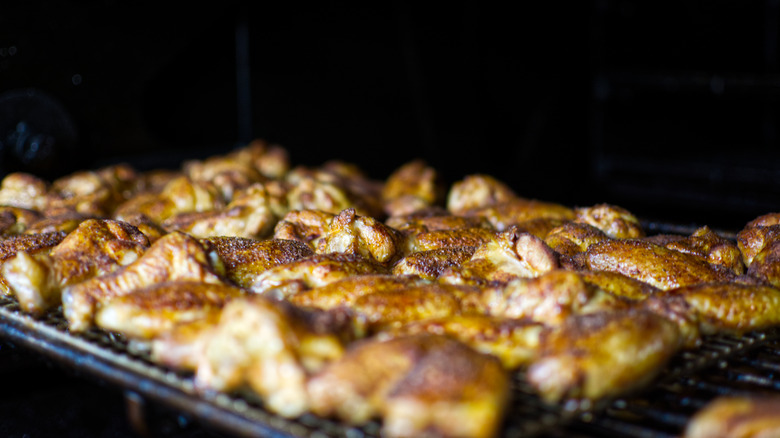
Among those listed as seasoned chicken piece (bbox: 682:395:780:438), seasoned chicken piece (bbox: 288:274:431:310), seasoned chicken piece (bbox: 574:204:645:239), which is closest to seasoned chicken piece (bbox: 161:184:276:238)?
seasoned chicken piece (bbox: 288:274:431:310)

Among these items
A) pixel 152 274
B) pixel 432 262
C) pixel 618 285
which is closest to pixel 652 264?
pixel 618 285

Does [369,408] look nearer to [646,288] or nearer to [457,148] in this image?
[646,288]

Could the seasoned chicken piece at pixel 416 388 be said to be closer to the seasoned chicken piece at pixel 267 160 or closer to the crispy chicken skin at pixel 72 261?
the crispy chicken skin at pixel 72 261

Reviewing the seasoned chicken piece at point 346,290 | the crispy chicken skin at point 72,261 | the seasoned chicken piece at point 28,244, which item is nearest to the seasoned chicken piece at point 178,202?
the seasoned chicken piece at point 28,244

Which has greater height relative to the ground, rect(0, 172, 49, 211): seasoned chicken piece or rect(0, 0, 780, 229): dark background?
rect(0, 0, 780, 229): dark background

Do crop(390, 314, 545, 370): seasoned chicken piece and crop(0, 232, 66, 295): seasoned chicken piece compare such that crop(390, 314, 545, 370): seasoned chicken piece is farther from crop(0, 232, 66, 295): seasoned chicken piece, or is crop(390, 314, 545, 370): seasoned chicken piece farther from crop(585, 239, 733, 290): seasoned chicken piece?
crop(0, 232, 66, 295): seasoned chicken piece

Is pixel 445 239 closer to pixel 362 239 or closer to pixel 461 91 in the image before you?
pixel 362 239
